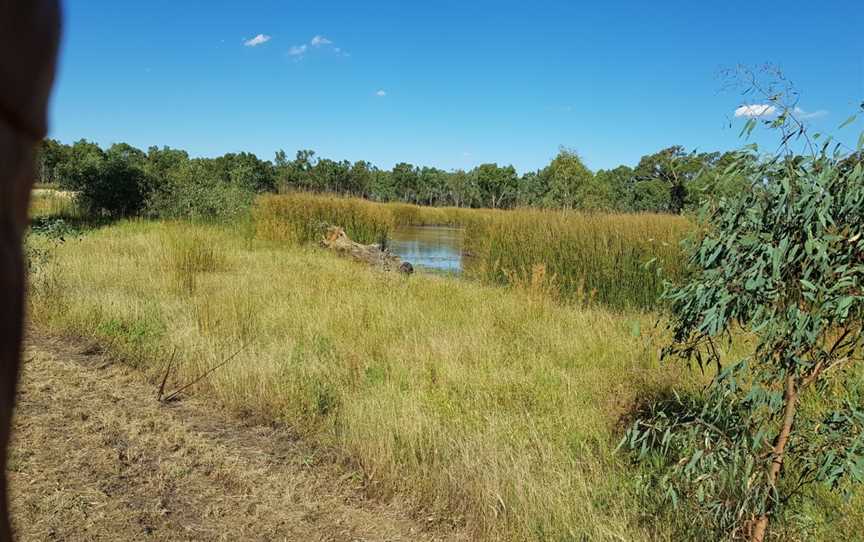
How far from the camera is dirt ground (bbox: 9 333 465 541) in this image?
264 centimetres

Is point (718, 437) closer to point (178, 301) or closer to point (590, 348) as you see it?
point (590, 348)

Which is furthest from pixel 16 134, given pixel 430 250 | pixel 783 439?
pixel 430 250

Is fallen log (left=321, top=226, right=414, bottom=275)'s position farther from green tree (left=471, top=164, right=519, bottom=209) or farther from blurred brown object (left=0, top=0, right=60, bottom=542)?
green tree (left=471, top=164, right=519, bottom=209)

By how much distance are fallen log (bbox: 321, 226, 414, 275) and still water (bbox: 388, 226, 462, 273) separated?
1141 millimetres

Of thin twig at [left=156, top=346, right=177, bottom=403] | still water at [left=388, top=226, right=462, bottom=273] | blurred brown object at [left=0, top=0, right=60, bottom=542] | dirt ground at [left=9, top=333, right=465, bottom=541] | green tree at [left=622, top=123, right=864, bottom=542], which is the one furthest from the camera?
still water at [left=388, top=226, right=462, bottom=273]

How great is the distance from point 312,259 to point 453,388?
305 inches

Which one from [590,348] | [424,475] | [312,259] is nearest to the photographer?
[424,475]

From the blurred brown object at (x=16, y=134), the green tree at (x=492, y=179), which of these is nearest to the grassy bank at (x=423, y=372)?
the blurred brown object at (x=16, y=134)

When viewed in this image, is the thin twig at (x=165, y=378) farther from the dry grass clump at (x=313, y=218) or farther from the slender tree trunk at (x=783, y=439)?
the dry grass clump at (x=313, y=218)

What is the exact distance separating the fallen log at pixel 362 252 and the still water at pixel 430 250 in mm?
1141

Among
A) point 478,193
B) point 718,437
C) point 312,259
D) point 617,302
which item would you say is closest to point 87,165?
point 312,259

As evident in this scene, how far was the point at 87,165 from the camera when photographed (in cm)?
1842

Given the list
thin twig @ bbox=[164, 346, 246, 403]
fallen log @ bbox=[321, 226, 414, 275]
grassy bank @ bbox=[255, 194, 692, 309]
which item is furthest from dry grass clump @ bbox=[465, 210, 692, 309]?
thin twig @ bbox=[164, 346, 246, 403]

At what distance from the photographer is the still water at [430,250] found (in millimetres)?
15379
